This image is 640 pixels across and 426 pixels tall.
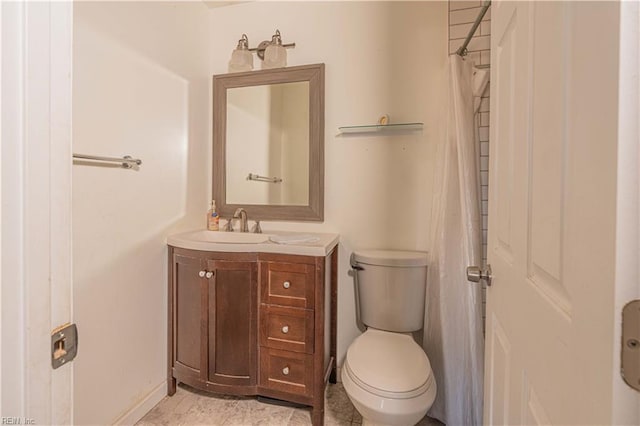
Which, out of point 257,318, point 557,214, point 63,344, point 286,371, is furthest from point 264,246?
point 557,214

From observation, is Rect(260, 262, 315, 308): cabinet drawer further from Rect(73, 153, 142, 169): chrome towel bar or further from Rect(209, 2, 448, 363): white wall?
Rect(73, 153, 142, 169): chrome towel bar

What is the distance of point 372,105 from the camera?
5.74ft

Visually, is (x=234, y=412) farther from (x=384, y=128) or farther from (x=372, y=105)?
(x=372, y=105)

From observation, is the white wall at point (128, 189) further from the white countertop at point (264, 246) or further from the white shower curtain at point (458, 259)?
the white shower curtain at point (458, 259)

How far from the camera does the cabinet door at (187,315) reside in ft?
4.93

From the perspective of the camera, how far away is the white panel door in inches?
11.7

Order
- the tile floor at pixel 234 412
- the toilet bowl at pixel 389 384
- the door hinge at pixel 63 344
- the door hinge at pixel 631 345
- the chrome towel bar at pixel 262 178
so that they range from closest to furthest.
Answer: the door hinge at pixel 631 345, the door hinge at pixel 63 344, the toilet bowl at pixel 389 384, the tile floor at pixel 234 412, the chrome towel bar at pixel 262 178

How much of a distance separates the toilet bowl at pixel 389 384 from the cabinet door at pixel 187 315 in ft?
2.64

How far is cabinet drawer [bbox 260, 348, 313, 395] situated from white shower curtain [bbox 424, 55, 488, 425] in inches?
25.6

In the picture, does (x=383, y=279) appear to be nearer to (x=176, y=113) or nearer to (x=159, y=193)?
(x=159, y=193)

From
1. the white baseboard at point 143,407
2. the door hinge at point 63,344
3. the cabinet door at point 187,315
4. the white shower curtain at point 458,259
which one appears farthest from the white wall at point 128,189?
the white shower curtain at point 458,259

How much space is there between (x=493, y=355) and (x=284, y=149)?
5.02 ft

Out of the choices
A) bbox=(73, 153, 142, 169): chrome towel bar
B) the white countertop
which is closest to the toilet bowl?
the white countertop

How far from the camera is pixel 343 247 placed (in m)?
1.79
